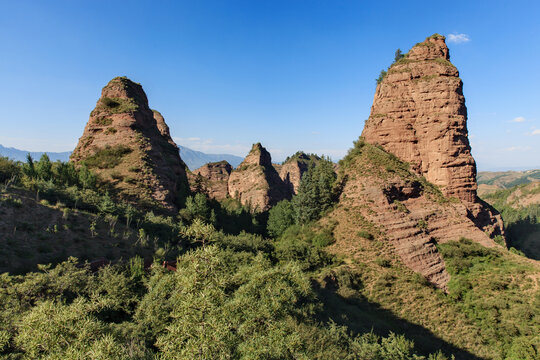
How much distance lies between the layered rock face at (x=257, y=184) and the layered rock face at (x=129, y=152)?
85.2 feet

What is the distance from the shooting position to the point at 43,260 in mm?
20938

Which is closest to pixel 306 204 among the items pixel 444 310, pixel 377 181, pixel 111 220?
pixel 377 181

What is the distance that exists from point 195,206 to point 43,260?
25.9 metres

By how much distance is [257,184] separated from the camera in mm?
78812

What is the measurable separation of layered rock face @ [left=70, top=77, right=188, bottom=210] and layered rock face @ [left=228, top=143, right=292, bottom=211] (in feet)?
85.2

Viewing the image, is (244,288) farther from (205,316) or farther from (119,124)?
(119,124)

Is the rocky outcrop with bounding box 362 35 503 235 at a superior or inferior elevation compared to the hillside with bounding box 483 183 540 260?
superior

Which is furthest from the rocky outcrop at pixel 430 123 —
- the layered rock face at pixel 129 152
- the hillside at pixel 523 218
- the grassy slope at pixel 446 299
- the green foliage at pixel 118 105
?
the green foliage at pixel 118 105

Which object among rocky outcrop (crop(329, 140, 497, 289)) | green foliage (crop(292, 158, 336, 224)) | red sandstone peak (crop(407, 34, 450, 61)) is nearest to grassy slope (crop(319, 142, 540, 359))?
rocky outcrop (crop(329, 140, 497, 289))

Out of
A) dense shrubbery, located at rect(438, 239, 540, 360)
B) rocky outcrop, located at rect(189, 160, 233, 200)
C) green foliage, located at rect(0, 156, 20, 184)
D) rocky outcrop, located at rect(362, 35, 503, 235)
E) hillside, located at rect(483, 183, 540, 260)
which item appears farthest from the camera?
rocky outcrop, located at rect(189, 160, 233, 200)

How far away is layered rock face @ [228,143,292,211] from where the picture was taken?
7438cm

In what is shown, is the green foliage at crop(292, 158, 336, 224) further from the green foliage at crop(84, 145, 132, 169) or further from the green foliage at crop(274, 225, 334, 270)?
the green foliage at crop(84, 145, 132, 169)

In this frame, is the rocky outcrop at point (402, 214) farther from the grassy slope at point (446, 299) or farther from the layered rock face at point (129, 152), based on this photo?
the layered rock face at point (129, 152)

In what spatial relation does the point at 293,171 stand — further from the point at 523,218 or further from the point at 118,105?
the point at 523,218
